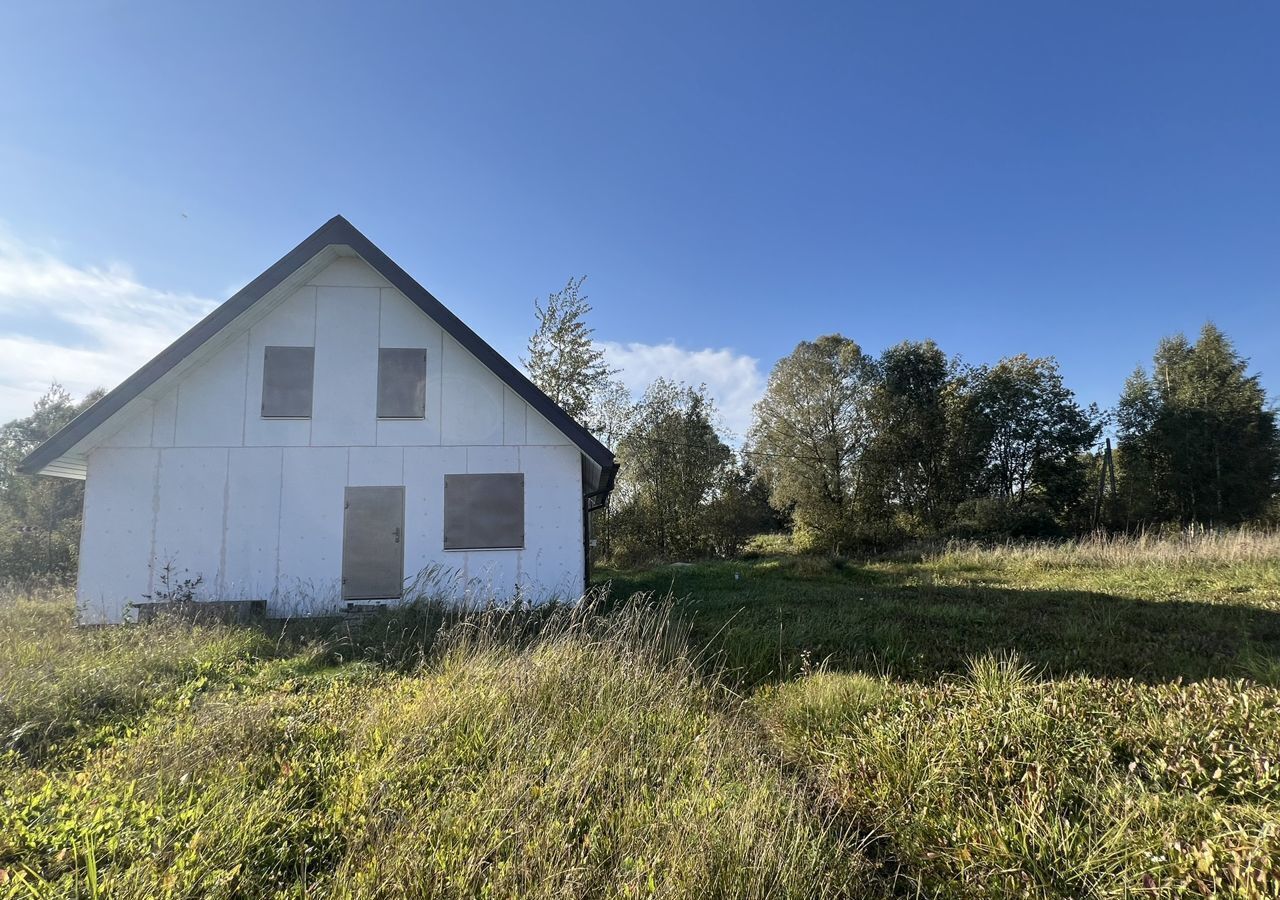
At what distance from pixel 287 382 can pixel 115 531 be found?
3025mm

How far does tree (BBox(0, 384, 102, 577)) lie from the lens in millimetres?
17750

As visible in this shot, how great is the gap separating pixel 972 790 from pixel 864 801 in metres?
0.55

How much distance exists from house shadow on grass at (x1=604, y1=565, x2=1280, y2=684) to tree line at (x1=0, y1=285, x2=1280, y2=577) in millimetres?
13562

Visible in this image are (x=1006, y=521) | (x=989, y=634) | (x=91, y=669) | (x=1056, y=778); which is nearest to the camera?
(x=1056, y=778)

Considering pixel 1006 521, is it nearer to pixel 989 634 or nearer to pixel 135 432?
pixel 989 634

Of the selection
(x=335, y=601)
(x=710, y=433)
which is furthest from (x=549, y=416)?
(x=710, y=433)

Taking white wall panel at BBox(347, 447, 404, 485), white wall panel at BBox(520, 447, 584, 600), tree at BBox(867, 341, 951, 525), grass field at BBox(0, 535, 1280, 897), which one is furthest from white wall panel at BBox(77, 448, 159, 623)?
tree at BBox(867, 341, 951, 525)

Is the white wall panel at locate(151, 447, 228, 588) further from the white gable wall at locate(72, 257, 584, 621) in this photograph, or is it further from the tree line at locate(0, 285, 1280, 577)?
the tree line at locate(0, 285, 1280, 577)

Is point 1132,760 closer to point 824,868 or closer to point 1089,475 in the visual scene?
point 824,868

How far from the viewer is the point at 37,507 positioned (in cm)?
2147

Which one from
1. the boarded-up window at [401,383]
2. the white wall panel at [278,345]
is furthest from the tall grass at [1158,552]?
the white wall panel at [278,345]

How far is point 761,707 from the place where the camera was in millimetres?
4543

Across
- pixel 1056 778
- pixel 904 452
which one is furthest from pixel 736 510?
pixel 1056 778

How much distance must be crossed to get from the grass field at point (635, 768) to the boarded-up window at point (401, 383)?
377 centimetres
